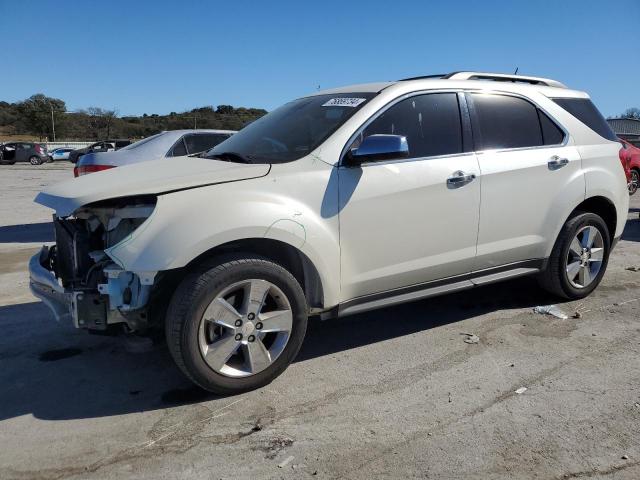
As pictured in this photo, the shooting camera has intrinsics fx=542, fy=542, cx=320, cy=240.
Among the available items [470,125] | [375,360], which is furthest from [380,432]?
[470,125]

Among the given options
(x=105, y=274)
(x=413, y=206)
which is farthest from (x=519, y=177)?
(x=105, y=274)

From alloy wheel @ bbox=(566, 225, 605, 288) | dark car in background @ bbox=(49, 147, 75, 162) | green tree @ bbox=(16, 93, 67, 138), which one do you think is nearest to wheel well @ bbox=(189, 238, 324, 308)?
alloy wheel @ bbox=(566, 225, 605, 288)

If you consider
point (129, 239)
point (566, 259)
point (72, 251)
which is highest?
point (129, 239)

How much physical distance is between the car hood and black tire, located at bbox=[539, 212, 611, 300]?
2.72 meters

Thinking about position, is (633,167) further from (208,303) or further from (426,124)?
(208,303)

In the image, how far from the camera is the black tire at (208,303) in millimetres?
2963

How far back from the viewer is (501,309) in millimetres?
4828

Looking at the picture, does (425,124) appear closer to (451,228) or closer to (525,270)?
(451,228)

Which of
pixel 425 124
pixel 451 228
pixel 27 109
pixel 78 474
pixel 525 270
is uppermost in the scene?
pixel 27 109

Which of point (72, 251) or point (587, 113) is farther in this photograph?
point (587, 113)

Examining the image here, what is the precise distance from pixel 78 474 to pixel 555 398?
2.59m

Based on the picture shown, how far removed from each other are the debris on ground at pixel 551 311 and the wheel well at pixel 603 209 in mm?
877

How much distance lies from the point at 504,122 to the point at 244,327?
263 cm

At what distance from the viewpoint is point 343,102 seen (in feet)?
12.7
